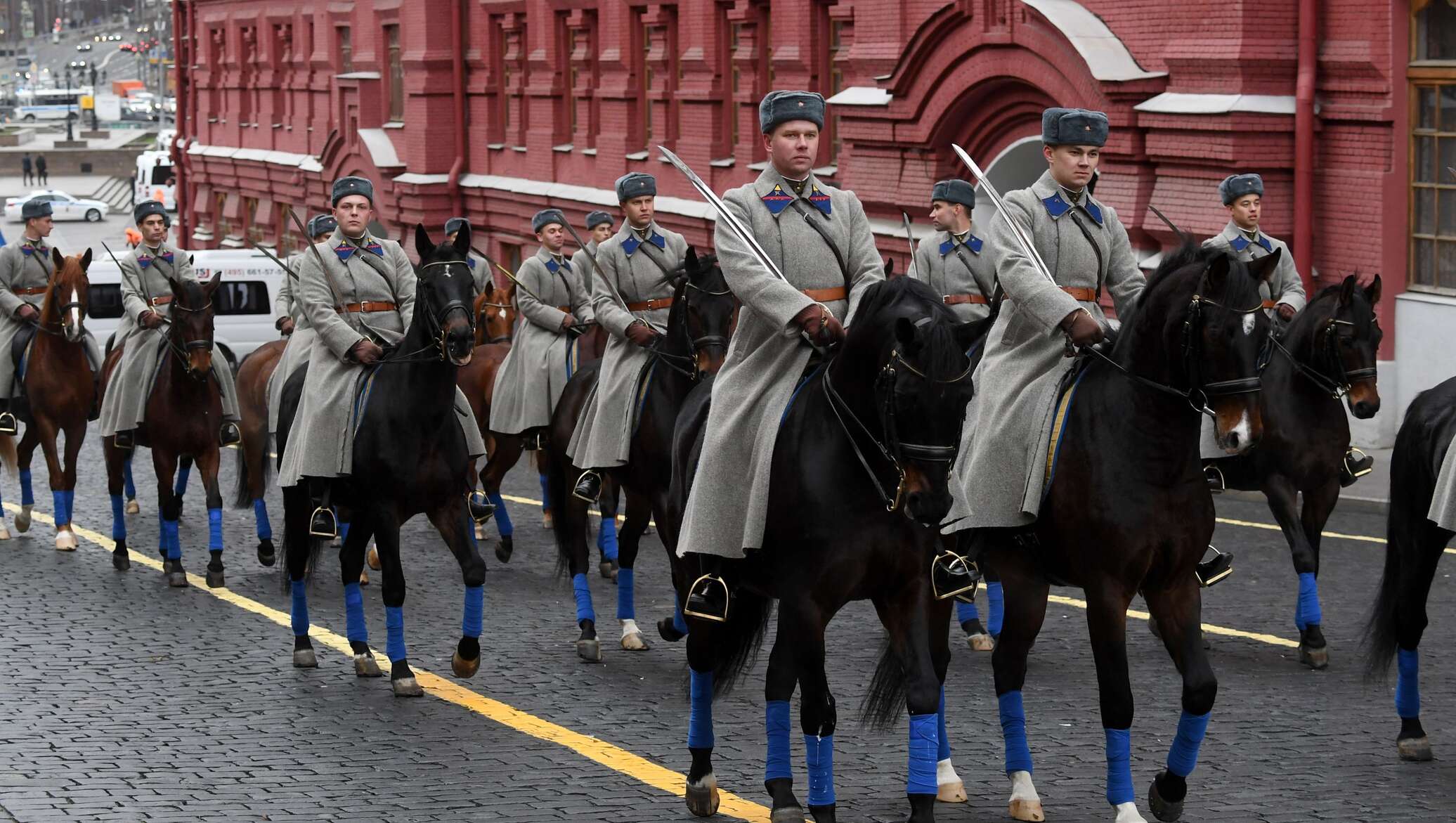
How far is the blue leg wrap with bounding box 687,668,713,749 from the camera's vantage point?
834 cm

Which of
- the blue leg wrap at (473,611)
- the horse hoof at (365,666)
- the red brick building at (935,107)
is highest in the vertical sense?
the red brick building at (935,107)

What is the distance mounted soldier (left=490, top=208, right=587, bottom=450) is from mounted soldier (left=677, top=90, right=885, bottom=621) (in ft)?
22.6

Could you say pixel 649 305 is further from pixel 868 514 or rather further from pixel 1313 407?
pixel 868 514

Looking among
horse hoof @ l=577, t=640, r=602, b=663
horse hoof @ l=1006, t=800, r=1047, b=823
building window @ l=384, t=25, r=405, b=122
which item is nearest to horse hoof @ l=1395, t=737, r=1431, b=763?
horse hoof @ l=1006, t=800, r=1047, b=823

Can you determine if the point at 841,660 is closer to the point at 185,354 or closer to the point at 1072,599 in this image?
the point at 1072,599

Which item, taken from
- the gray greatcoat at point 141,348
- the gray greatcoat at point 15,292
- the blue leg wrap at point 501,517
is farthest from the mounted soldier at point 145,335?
the blue leg wrap at point 501,517

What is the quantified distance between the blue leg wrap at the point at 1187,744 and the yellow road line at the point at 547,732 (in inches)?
62.6

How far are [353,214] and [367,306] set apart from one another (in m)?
0.52

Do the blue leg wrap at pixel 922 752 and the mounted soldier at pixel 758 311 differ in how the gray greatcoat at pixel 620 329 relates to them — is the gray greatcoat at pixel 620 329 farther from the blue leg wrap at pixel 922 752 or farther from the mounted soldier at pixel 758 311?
the blue leg wrap at pixel 922 752

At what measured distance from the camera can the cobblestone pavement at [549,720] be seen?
28.2 ft

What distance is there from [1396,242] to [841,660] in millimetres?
10525

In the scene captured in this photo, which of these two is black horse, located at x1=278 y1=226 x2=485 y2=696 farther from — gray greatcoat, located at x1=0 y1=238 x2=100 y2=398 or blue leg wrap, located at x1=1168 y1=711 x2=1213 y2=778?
gray greatcoat, located at x1=0 y1=238 x2=100 y2=398

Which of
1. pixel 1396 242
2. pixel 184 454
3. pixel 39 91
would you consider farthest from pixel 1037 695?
pixel 39 91

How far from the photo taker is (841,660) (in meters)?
11.4
